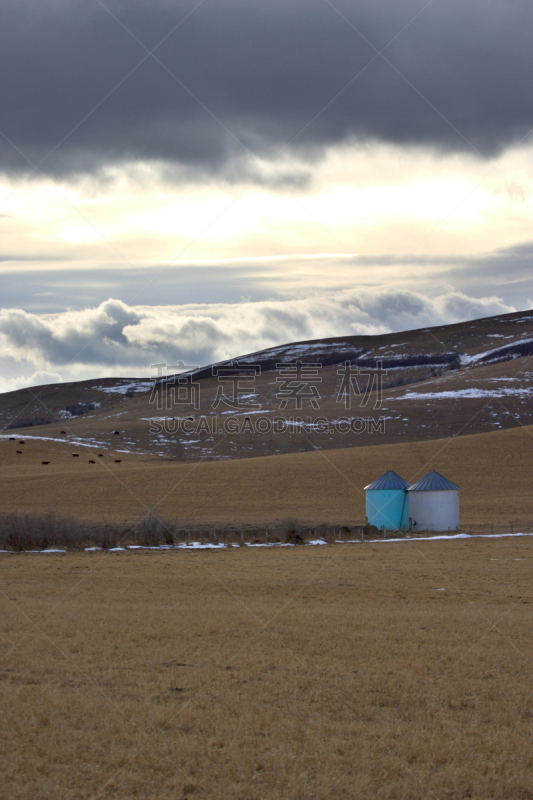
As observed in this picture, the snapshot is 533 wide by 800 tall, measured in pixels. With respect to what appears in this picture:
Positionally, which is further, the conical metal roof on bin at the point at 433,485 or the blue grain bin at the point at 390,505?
the blue grain bin at the point at 390,505

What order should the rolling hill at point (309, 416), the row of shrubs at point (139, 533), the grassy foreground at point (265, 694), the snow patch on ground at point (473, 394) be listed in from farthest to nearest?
the snow patch on ground at point (473, 394)
the rolling hill at point (309, 416)
the row of shrubs at point (139, 533)
the grassy foreground at point (265, 694)

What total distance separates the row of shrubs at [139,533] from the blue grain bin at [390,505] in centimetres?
227

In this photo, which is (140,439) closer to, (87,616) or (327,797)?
(87,616)

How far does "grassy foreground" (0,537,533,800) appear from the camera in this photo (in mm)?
8109

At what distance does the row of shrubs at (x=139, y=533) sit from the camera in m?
36.9

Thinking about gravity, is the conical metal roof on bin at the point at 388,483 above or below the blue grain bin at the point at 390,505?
above

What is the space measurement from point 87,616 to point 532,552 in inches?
945

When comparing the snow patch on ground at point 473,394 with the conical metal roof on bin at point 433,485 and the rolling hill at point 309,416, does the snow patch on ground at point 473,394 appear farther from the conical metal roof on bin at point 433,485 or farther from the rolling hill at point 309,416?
the conical metal roof on bin at point 433,485

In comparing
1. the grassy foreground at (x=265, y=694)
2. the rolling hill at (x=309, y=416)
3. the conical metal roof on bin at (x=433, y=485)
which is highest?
the rolling hill at (x=309, y=416)

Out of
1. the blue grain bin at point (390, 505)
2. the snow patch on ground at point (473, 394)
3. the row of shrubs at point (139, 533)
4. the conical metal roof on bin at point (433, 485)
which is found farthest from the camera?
the snow patch on ground at point (473, 394)

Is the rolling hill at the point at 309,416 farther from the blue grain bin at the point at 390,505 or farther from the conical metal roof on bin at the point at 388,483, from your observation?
the blue grain bin at the point at 390,505

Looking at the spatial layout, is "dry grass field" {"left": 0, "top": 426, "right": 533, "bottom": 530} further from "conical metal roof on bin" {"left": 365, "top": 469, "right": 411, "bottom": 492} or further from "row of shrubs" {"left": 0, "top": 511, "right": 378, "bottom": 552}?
"row of shrubs" {"left": 0, "top": 511, "right": 378, "bottom": 552}

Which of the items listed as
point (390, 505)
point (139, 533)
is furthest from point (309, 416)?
point (139, 533)

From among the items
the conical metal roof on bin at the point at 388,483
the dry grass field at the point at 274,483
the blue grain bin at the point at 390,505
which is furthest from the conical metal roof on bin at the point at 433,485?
the dry grass field at the point at 274,483
